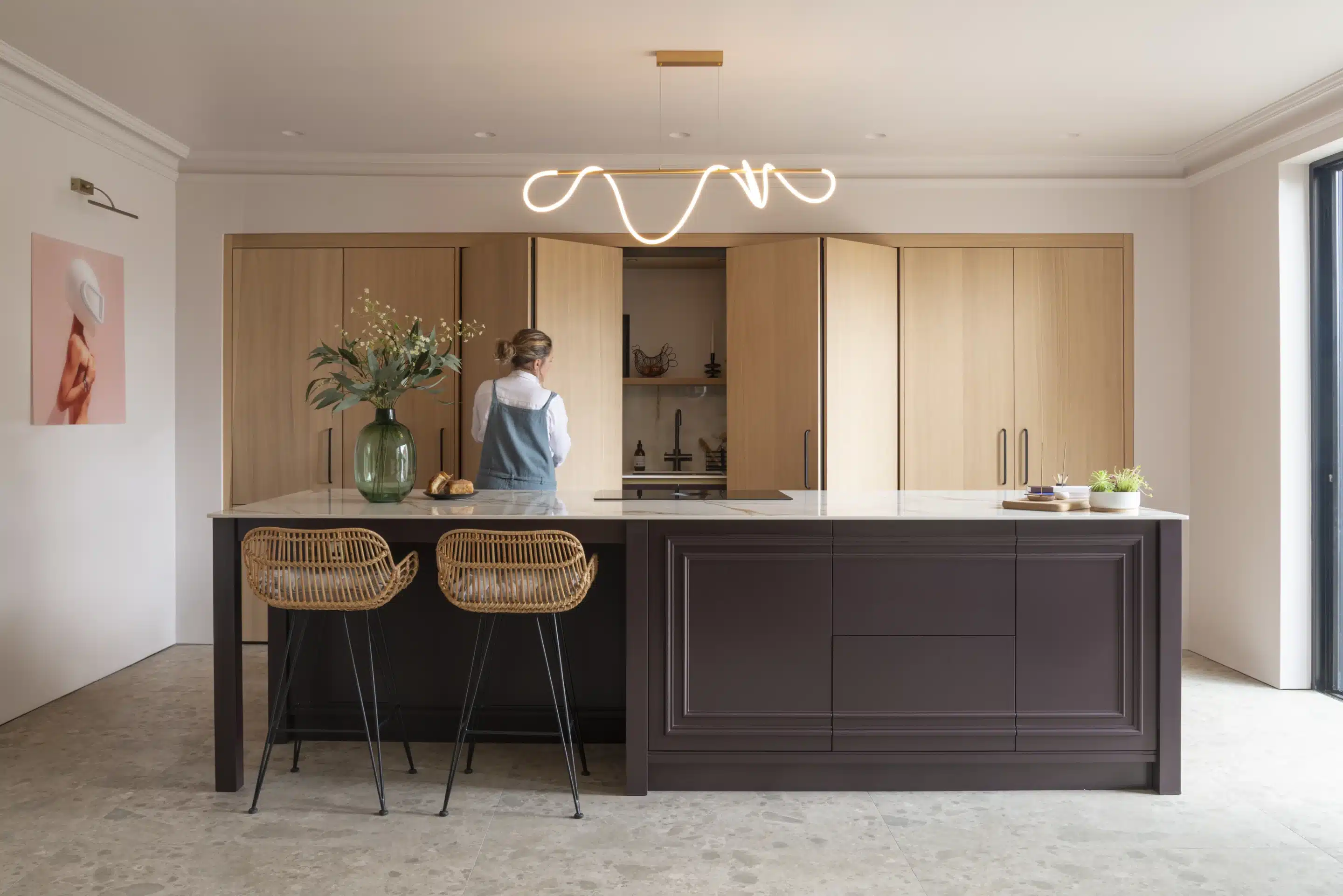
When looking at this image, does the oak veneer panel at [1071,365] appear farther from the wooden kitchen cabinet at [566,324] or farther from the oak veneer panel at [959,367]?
the wooden kitchen cabinet at [566,324]

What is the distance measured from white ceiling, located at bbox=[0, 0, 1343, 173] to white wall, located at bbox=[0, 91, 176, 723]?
Answer: 410 millimetres

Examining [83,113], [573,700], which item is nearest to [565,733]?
[573,700]

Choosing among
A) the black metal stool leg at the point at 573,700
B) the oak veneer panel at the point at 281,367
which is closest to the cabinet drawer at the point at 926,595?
the black metal stool leg at the point at 573,700

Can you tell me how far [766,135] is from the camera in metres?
5.08

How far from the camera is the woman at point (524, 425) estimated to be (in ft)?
13.7

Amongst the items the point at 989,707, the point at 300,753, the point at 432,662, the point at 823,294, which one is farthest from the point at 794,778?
the point at 823,294

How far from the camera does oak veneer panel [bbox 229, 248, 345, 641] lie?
552cm

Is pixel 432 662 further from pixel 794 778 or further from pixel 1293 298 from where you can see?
pixel 1293 298

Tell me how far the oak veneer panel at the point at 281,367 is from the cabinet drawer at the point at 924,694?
3.41 metres

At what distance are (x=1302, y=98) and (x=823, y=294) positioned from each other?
7.54ft

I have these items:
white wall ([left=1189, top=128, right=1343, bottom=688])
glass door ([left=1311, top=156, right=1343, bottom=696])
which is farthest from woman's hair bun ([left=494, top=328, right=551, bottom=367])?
glass door ([left=1311, top=156, right=1343, bottom=696])

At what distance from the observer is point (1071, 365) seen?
18.1 ft

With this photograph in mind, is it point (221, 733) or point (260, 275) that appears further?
point (260, 275)

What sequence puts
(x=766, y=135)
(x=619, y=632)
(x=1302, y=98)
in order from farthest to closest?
(x=766, y=135)
(x=1302, y=98)
(x=619, y=632)
